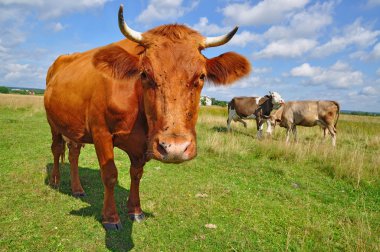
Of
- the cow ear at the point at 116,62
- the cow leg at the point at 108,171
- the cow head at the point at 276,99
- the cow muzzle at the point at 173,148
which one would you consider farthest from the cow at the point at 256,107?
the cow muzzle at the point at 173,148

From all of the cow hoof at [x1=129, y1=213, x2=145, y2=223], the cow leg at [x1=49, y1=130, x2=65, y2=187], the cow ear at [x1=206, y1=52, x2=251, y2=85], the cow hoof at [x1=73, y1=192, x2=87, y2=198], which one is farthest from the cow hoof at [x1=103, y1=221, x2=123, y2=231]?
the cow ear at [x1=206, y1=52, x2=251, y2=85]

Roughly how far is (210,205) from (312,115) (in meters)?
12.4

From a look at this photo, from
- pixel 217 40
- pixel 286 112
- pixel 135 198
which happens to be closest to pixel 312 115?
pixel 286 112

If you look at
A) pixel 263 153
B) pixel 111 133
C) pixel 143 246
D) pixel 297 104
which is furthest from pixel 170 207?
pixel 297 104

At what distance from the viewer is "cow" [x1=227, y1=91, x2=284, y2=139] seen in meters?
16.9

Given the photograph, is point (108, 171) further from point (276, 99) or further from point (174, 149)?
point (276, 99)

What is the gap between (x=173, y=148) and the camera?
2.35 meters

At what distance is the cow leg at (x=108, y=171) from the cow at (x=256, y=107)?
43.0 feet

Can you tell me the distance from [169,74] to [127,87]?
4.16 feet

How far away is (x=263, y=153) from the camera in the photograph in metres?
9.77

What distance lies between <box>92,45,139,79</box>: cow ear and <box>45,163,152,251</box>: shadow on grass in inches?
86.7

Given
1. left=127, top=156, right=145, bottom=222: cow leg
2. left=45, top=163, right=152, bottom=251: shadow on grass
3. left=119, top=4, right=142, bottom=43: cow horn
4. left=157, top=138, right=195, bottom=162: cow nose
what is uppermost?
left=119, top=4, right=142, bottom=43: cow horn

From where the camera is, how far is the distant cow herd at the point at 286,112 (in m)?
15.3

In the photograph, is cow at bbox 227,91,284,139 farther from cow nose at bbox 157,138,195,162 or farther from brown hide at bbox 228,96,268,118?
cow nose at bbox 157,138,195,162
